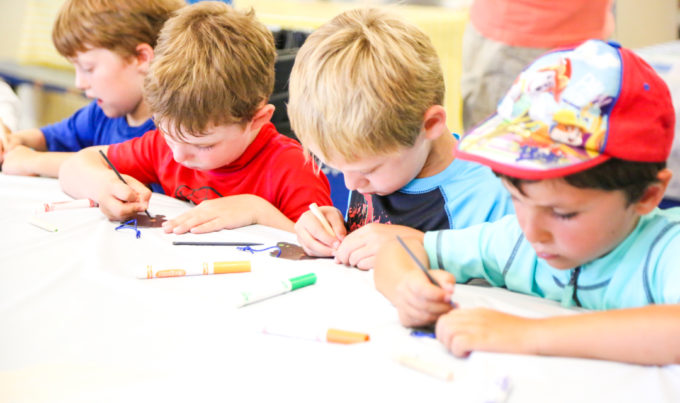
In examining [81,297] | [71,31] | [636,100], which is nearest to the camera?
[636,100]

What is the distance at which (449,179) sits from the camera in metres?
1.09

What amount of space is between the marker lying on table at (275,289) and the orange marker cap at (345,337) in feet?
0.49

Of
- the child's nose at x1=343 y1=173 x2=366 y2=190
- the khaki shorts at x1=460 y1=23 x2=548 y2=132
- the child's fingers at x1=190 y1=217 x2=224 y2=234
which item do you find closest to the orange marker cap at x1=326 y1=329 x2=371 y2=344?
the child's nose at x1=343 y1=173 x2=366 y2=190

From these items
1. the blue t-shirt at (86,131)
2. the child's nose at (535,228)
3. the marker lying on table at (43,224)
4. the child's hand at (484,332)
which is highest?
the child's nose at (535,228)

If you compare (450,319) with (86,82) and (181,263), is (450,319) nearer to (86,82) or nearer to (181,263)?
(181,263)

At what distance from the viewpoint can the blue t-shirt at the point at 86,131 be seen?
73.4 inches

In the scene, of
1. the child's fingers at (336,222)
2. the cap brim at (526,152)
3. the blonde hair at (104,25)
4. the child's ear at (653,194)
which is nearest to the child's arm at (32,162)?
the blonde hair at (104,25)

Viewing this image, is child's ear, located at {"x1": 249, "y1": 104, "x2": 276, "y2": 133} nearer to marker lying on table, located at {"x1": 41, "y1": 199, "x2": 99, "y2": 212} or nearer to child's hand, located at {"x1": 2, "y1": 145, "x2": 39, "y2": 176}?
marker lying on table, located at {"x1": 41, "y1": 199, "x2": 99, "y2": 212}

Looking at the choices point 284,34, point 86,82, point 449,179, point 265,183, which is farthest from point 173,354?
point 284,34

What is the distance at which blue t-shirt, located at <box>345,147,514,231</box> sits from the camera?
3.49 feet

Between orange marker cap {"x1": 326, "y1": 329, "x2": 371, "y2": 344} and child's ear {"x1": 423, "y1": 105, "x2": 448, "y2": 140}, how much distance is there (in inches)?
15.1

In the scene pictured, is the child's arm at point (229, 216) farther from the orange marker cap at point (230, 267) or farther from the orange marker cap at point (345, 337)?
the orange marker cap at point (345, 337)

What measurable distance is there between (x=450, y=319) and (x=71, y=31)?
1.34 m

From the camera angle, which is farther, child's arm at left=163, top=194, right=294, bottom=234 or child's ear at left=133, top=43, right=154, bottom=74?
child's ear at left=133, top=43, right=154, bottom=74
